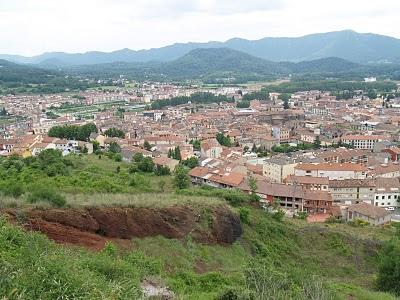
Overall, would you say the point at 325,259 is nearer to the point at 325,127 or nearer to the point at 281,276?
the point at 281,276

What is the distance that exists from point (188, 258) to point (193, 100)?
78.2 meters

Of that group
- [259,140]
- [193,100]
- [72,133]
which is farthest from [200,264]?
[193,100]

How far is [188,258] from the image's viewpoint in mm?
14289

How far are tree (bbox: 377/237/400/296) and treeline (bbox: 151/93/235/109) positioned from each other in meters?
69.6

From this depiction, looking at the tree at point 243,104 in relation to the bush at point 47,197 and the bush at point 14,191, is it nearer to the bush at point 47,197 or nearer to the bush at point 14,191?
the bush at point 14,191

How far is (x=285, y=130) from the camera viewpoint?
5659 centimetres

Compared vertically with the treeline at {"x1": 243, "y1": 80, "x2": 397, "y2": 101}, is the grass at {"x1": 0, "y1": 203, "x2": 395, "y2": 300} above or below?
above

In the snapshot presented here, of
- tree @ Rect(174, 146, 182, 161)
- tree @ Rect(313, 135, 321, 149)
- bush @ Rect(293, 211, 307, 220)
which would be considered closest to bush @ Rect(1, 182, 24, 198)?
bush @ Rect(293, 211, 307, 220)

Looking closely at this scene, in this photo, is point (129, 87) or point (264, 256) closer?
point (264, 256)

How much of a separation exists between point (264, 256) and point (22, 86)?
95.6 m

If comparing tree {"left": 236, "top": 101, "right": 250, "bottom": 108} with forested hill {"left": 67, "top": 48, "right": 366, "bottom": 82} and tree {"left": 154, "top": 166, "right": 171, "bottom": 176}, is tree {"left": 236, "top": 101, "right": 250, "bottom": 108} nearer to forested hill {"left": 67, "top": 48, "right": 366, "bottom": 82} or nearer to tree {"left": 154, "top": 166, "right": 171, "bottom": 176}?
tree {"left": 154, "top": 166, "right": 171, "bottom": 176}

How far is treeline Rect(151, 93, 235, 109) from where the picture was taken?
280ft

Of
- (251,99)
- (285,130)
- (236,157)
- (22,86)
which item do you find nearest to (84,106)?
(22,86)

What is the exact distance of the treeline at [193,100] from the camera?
85444 mm
